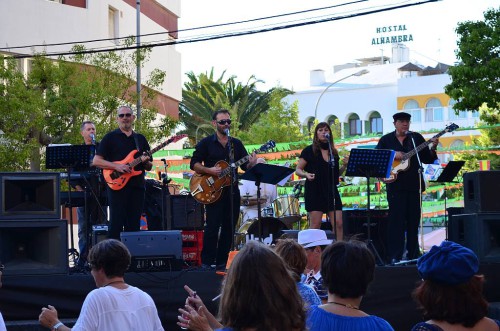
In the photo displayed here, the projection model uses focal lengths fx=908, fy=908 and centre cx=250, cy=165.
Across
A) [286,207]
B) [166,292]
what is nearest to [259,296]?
[166,292]

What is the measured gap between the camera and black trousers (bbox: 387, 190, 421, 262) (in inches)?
443

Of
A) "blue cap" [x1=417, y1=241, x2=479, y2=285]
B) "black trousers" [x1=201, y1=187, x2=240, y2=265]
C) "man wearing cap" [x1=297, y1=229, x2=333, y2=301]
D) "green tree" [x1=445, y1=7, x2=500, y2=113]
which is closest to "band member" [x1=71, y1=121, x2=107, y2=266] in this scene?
"black trousers" [x1=201, y1=187, x2=240, y2=265]

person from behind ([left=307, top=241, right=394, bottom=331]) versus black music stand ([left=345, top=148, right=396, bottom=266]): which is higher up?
black music stand ([left=345, top=148, right=396, bottom=266])

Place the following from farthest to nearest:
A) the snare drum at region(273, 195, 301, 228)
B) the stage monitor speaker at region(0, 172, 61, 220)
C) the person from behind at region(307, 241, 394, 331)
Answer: the snare drum at region(273, 195, 301, 228) < the stage monitor speaker at region(0, 172, 61, 220) < the person from behind at region(307, 241, 394, 331)

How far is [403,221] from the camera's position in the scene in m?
11.3

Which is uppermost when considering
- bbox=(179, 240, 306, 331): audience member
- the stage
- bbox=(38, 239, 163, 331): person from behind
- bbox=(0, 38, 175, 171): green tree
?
bbox=(0, 38, 175, 171): green tree

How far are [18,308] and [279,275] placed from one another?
249 inches

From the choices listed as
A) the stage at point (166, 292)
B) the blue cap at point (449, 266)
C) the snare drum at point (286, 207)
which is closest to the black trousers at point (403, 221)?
the stage at point (166, 292)

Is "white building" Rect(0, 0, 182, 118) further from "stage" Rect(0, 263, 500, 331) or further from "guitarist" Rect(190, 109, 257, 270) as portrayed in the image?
"stage" Rect(0, 263, 500, 331)

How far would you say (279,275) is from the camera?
362 centimetres

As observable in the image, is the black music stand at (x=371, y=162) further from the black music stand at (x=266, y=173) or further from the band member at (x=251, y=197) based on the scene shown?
the band member at (x=251, y=197)

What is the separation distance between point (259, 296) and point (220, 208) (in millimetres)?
7499

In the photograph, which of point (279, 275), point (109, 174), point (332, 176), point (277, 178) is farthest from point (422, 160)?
point (279, 275)

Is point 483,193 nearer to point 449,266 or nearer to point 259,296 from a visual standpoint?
point 449,266
